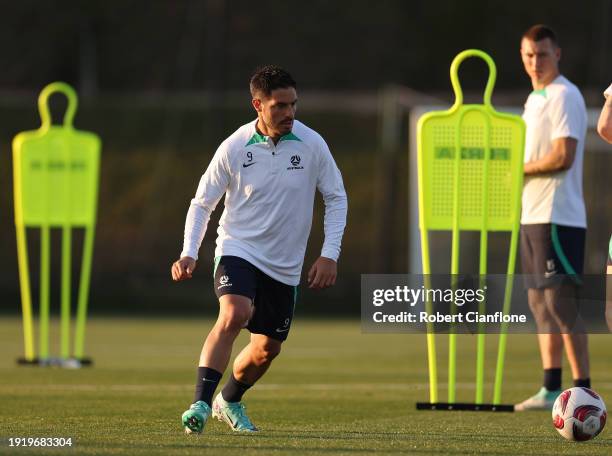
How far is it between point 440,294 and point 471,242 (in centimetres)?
1329

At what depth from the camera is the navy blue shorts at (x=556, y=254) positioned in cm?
978

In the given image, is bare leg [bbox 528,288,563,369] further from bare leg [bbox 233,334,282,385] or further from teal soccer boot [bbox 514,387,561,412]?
bare leg [bbox 233,334,282,385]

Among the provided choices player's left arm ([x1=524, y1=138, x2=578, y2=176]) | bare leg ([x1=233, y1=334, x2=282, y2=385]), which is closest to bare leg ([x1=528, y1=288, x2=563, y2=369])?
player's left arm ([x1=524, y1=138, x2=578, y2=176])

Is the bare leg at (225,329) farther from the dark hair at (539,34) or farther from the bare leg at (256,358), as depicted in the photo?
the dark hair at (539,34)

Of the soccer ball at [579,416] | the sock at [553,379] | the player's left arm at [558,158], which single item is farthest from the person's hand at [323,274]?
the sock at [553,379]

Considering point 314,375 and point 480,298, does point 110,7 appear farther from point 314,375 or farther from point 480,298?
point 480,298

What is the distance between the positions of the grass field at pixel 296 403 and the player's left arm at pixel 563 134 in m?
1.55

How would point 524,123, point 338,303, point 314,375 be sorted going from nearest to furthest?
point 524,123, point 314,375, point 338,303

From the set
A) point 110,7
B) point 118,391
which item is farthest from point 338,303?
point 110,7

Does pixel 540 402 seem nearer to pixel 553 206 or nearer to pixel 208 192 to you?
pixel 553 206

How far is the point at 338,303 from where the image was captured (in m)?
26.3

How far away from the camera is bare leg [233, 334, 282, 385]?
8.20m

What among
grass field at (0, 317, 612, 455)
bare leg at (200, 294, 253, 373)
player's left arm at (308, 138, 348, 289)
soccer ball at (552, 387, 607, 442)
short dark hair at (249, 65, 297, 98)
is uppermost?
short dark hair at (249, 65, 297, 98)

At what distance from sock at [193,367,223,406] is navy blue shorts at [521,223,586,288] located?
288 centimetres
